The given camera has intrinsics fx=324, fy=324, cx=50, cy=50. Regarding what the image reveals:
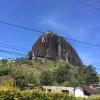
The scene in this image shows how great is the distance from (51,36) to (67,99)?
408 feet

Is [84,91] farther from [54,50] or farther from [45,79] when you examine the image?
[54,50]

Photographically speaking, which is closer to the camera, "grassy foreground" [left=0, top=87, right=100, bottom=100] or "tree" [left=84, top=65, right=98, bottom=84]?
"grassy foreground" [left=0, top=87, right=100, bottom=100]

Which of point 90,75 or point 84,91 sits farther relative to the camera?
point 90,75

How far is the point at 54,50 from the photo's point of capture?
16350 centimetres

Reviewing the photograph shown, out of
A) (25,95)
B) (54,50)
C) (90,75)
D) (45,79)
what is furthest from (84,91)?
(54,50)

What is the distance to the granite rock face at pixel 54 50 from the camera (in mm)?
161562

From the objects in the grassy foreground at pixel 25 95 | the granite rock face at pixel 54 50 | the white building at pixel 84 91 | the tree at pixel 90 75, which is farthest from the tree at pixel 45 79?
the granite rock face at pixel 54 50

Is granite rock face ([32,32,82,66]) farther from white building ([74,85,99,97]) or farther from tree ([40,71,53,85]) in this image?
white building ([74,85,99,97])

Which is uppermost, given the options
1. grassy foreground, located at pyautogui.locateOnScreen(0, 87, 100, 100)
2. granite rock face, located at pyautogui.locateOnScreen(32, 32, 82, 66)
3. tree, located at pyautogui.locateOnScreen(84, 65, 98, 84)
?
granite rock face, located at pyautogui.locateOnScreen(32, 32, 82, 66)

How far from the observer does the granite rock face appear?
161562 mm

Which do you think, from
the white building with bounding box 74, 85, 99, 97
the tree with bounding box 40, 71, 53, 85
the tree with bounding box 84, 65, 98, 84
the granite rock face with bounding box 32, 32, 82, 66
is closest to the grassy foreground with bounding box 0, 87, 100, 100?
the white building with bounding box 74, 85, 99, 97

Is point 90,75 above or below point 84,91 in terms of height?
above

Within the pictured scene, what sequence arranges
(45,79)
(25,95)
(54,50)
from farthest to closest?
1. (54,50)
2. (45,79)
3. (25,95)

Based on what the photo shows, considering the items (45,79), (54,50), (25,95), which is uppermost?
(54,50)
